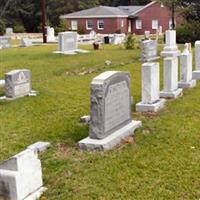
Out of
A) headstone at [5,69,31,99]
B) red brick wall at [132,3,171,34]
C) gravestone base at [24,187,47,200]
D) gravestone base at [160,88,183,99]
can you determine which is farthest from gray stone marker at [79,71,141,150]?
red brick wall at [132,3,171,34]

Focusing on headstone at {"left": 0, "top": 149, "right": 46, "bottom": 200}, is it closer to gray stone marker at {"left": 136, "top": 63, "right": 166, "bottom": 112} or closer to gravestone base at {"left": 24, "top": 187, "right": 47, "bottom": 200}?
gravestone base at {"left": 24, "top": 187, "right": 47, "bottom": 200}

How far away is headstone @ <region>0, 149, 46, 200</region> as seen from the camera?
17.6ft

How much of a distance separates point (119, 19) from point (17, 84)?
5012 centimetres

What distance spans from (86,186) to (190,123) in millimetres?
3524

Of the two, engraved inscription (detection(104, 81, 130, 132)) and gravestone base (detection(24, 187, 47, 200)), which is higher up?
engraved inscription (detection(104, 81, 130, 132))

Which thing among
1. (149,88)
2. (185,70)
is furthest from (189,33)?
(149,88)

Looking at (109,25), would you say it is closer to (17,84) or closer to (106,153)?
(17,84)

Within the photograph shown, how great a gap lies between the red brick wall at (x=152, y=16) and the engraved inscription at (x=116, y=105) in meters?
56.0

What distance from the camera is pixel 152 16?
63875 millimetres

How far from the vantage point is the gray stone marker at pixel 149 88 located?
9766mm

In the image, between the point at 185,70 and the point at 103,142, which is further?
the point at 185,70

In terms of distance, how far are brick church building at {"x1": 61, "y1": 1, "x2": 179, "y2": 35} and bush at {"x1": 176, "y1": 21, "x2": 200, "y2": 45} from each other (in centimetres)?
2530

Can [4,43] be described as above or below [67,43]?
below

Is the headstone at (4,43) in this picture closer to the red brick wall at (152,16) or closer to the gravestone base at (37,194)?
the gravestone base at (37,194)
